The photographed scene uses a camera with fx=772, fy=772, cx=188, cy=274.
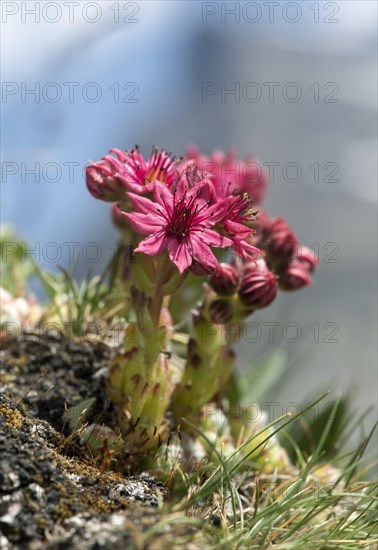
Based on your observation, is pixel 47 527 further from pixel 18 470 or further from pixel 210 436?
pixel 210 436

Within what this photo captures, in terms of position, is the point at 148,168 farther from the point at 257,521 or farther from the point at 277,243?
the point at 257,521

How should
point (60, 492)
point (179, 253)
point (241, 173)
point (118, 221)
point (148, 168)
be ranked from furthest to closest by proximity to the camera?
point (241, 173), point (118, 221), point (148, 168), point (179, 253), point (60, 492)

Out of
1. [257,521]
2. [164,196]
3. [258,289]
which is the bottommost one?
[257,521]

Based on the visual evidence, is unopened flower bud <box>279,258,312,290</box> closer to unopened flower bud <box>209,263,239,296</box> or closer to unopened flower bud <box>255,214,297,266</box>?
unopened flower bud <box>255,214,297,266</box>

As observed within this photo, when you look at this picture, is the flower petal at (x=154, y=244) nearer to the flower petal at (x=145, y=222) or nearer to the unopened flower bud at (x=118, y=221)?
the flower petal at (x=145, y=222)

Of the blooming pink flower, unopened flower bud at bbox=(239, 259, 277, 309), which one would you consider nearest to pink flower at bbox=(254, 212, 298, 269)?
unopened flower bud at bbox=(239, 259, 277, 309)

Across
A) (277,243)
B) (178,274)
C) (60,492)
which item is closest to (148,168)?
(178,274)
